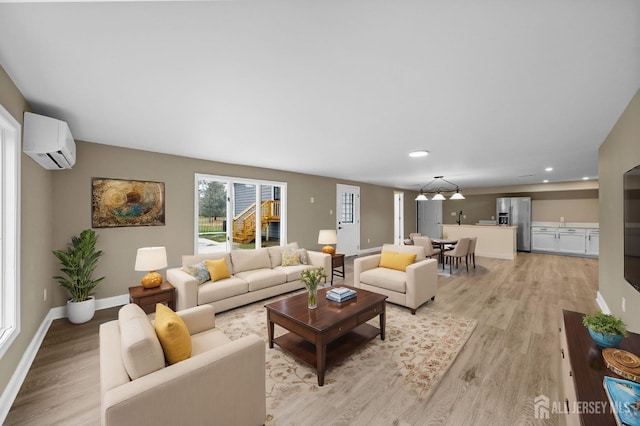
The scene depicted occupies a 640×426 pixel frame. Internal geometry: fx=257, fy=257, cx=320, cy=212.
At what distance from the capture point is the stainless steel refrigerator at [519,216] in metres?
8.42

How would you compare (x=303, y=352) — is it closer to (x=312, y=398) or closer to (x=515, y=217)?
(x=312, y=398)

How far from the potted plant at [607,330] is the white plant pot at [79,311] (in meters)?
4.89

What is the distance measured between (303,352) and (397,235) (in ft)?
26.6

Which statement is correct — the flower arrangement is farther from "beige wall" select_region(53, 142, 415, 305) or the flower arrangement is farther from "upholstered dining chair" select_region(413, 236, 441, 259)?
"beige wall" select_region(53, 142, 415, 305)

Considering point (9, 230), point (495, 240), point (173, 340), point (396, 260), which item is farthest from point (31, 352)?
point (495, 240)

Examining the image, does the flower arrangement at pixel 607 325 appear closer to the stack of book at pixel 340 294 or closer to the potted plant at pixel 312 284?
the stack of book at pixel 340 294

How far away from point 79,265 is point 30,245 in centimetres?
92

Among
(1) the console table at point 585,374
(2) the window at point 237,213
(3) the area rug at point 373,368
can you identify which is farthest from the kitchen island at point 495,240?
(1) the console table at point 585,374

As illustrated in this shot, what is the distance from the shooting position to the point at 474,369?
89.3 inches

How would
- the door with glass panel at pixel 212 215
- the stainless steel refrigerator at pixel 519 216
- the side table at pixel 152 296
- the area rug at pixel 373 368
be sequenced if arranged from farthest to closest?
the stainless steel refrigerator at pixel 519 216 → the door with glass panel at pixel 212 215 → the side table at pixel 152 296 → the area rug at pixel 373 368

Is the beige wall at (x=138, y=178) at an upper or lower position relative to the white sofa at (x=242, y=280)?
upper

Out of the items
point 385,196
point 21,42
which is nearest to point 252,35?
point 21,42

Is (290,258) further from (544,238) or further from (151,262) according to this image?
(544,238)

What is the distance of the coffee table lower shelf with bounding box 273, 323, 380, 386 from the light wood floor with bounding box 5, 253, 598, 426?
0.54 m
